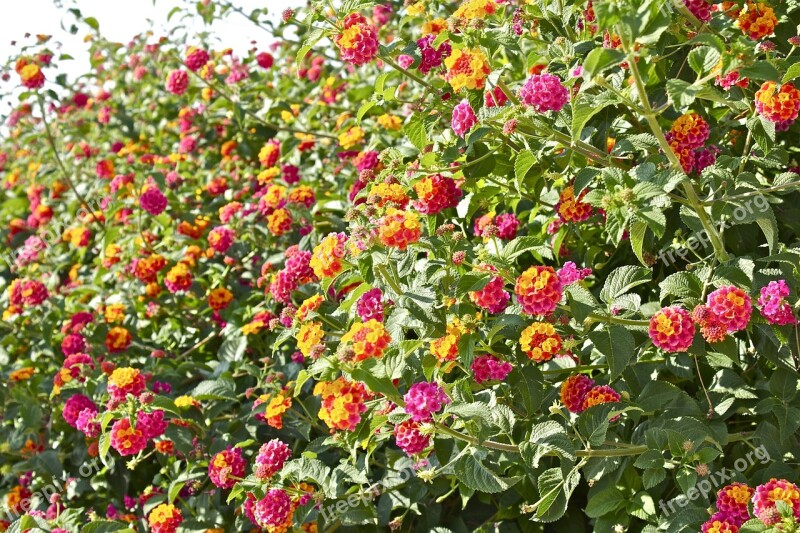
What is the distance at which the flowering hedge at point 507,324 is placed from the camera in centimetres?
188

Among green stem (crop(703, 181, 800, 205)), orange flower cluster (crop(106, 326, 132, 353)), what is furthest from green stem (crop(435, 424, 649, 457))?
orange flower cluster (crop(106, 326, 132, 353))

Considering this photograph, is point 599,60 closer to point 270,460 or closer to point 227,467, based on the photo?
point 270,460

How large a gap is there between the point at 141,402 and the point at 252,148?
2.22 m

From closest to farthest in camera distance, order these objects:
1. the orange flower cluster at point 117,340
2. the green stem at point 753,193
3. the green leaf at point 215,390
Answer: the green stem at point 753,193
the green leaf at point 215,390
the orange flower cluster at point 117,340

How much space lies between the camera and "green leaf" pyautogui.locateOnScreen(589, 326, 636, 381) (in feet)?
6.16

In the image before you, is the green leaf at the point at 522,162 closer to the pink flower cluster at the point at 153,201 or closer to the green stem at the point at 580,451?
the green stem at the point at 580,451

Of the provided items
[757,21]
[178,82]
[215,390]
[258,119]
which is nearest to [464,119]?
[757,21]

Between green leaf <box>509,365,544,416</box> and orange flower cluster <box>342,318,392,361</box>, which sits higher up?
orange flower cluster <box>342,318,392,361</box>

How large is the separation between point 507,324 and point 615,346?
0.26 metres

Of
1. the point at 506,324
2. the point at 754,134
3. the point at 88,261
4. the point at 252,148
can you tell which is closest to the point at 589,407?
the point at 506,324

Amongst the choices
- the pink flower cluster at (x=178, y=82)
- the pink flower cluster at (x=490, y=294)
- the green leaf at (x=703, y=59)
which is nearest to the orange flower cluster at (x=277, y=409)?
the pink flower cluster at (x=490, y=294)

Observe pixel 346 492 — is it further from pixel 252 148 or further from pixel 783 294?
pixel 252 148

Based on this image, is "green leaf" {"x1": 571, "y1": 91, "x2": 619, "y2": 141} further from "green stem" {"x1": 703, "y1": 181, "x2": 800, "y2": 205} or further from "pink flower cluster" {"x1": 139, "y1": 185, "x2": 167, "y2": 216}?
"pink flower cluster" {"x1": 139, "y1": 185, "x2": 167, "y2": 216}

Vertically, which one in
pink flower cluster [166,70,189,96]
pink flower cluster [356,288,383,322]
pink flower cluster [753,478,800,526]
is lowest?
pink flower cluster [753,478,800,526]
